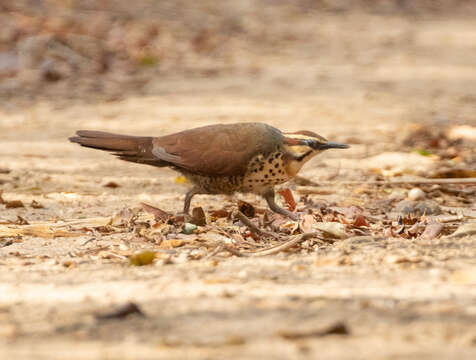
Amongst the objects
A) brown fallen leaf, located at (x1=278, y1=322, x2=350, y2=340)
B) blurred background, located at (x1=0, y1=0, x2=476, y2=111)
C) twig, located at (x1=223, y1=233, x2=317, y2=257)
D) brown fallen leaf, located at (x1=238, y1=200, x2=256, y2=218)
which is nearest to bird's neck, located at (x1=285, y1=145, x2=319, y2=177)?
brown fallen leaf, located at (x1=238, y1=200, x2=256, y2=218)

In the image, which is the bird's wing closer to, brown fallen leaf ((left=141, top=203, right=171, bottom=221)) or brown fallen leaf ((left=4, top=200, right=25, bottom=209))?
brown fallen leaf ((left=141, top=203, right=171, bottom=221))

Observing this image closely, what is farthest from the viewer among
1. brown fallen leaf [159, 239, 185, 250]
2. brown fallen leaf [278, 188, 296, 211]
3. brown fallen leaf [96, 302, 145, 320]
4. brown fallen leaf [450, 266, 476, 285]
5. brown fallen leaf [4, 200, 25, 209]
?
brown fallen leaf [4, 200, 25, 209]

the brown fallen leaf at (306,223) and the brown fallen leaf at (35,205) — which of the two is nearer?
the brown fallen leaf at (306,223)

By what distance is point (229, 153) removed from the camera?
4.37 metres

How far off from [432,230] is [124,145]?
1668mm

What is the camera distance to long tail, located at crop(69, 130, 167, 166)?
15.0 feet

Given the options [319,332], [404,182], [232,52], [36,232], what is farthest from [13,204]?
[232,52]

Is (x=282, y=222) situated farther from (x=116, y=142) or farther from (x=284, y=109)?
(x=284, y=109)

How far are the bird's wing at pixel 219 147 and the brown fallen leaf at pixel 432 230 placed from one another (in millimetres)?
860

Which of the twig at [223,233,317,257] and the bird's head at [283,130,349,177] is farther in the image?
the bird's head at [283,130,349,177]

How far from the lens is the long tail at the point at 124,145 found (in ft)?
15.0

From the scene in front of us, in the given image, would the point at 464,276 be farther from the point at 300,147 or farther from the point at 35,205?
the point at 35,205

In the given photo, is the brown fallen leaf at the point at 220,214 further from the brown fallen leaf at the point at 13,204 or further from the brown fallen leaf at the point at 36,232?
the brown fallen leaf at the point at 13,204

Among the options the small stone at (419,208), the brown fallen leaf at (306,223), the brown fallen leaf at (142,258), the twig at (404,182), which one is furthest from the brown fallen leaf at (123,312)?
the twig at (404,182)
